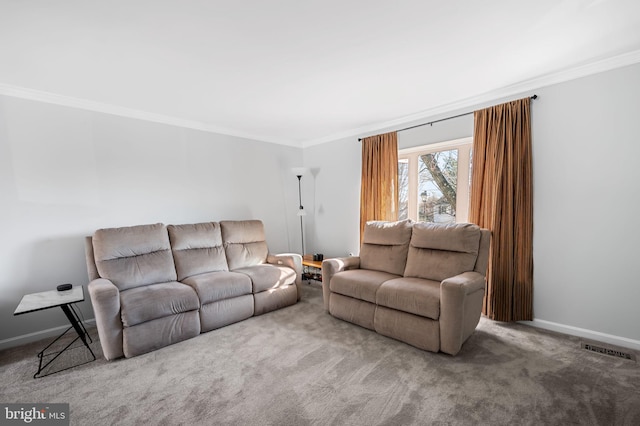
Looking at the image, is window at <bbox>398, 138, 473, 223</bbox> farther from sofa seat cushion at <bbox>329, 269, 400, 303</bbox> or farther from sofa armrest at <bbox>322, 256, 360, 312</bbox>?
sofa armrest at <bbox>322, 256, 360, 312</bbox>

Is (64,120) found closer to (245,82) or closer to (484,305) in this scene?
(245,82)

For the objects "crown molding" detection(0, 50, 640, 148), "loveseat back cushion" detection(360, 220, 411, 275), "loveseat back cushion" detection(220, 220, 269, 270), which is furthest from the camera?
"loveseat back cushion" detection(220, 220, 269, 270)

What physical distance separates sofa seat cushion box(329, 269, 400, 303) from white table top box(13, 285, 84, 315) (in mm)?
2340

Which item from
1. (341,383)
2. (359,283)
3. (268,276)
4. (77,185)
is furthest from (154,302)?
(359,283)

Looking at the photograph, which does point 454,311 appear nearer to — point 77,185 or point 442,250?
point 442,250

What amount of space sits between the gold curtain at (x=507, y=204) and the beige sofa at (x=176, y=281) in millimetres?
2321

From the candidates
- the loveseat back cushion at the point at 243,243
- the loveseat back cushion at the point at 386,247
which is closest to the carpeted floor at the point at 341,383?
the loveseat back cushion at the point at 386,247

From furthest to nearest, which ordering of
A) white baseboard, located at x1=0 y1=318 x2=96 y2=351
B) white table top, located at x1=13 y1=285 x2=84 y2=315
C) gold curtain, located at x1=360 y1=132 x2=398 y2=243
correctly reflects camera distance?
gold curtain, located at x1=360 y1=132 x2=398 y2=243 → white baseboard, located at x1=0 y1=318 x2=96 y2=351 → white table top, located at x1=13 y1=285 x2=84 y2=315

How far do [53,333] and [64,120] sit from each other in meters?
2.21

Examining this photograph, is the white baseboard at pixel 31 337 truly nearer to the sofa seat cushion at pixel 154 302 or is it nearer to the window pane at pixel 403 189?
the sofa seat cushion at pixel 154 302

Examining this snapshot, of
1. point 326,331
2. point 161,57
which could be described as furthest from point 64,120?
point 326,331

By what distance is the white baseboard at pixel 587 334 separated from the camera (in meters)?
2.33

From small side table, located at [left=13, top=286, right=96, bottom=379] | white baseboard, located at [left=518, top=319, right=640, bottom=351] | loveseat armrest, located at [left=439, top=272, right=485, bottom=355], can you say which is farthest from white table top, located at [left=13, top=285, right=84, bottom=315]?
white baseboard, located at [left=518, top=319, right=640, bottom=351]

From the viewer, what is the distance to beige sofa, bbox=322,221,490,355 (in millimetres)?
2289
